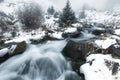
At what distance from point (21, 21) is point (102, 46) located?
19361mm

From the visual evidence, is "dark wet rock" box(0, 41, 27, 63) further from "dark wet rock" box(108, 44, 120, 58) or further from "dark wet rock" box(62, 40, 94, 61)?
"dark wet rock" box(108, 44, 120, 58)

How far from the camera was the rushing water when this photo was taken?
1205 cm

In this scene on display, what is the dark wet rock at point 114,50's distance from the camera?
12906mm

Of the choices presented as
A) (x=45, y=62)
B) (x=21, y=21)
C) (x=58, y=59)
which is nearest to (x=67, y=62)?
(x=58, y=59)

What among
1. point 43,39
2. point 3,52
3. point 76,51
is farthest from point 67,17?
point 3,52

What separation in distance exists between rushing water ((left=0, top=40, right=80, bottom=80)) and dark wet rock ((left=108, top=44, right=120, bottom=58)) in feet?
9.77

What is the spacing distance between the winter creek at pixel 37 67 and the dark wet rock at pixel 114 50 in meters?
2.95

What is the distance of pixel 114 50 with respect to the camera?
13086mm

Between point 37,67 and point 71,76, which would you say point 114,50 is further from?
point 37,67

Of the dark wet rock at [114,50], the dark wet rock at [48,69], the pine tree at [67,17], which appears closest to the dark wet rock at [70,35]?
the dark wet rock at [48,69]

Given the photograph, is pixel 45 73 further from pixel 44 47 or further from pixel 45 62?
pixel 44 47

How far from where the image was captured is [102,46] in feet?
47.3

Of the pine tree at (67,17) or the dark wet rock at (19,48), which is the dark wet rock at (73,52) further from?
the pine tree at (67,17)

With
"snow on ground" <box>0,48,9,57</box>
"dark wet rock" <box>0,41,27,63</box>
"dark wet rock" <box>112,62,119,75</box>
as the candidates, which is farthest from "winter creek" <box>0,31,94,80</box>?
"dark wet rock" <box>112,62,119,75</box>
